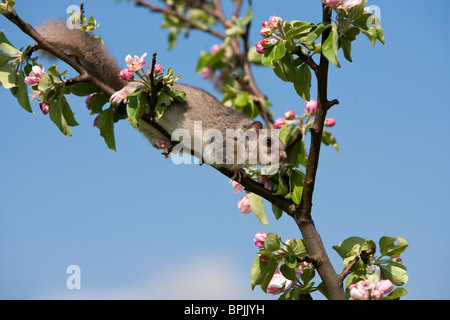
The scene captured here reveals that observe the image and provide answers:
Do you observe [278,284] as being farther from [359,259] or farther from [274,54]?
[274,54]

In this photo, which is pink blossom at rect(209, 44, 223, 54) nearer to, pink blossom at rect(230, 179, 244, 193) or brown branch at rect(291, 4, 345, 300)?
pink blossom at rect(230, 179, 244, 193)

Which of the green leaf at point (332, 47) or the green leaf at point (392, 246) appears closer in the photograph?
the green leaf at point (332, 47)

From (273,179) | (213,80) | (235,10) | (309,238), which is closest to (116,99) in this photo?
(273,179)

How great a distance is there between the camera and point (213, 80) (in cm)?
805

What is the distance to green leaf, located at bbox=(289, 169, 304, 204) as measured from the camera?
11.9 ft

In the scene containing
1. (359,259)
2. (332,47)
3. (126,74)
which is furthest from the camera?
(126,74)

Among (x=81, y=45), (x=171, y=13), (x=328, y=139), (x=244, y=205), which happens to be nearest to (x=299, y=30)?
(x=244, y=205)

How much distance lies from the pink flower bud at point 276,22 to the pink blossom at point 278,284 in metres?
1.68

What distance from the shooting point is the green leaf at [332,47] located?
2867 millimetres

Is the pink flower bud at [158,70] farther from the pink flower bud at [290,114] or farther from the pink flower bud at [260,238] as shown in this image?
the pink flower bud at [290,114]

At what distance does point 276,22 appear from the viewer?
10.7 ft

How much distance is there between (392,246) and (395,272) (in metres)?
0.18

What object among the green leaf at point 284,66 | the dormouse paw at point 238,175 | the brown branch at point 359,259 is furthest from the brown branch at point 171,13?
the brown branch at point 359,259
